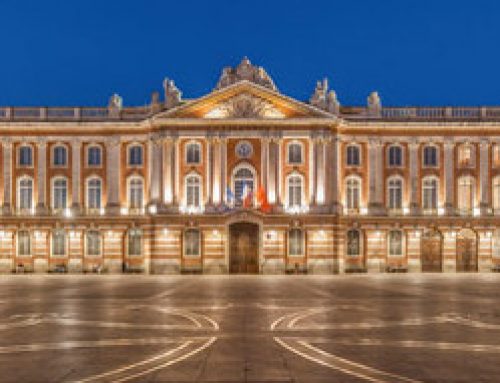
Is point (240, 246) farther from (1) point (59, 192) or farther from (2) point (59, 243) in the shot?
(1) point (59, 192)

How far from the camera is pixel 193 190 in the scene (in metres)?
60.9

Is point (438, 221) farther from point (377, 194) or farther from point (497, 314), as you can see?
point (497, 314)

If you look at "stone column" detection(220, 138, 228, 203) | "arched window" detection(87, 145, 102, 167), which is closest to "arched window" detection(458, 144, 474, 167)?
"stone column" detection(220, 138, 228, 203)

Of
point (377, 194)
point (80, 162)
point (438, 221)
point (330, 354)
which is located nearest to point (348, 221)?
point (377, 194)

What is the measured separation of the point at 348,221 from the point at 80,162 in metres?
24.0

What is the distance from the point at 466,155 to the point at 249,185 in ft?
63.3

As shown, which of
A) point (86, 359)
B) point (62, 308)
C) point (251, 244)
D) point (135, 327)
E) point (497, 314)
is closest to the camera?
point (86, 359)

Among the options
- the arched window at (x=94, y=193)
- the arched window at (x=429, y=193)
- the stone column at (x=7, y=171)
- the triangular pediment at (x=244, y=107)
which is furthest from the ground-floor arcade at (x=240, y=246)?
the triangular pediment at (x=244, y=107)

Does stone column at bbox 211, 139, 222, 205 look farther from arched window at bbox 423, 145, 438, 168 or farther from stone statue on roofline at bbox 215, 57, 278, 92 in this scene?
arched window at bbox 423, 145, 438, 168

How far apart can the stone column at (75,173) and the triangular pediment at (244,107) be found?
336 inches

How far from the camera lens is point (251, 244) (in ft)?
197

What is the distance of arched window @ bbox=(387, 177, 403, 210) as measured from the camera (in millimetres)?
62750

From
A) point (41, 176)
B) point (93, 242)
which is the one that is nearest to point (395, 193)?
point (93, 242)

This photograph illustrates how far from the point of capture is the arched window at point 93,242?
62.4 meters
